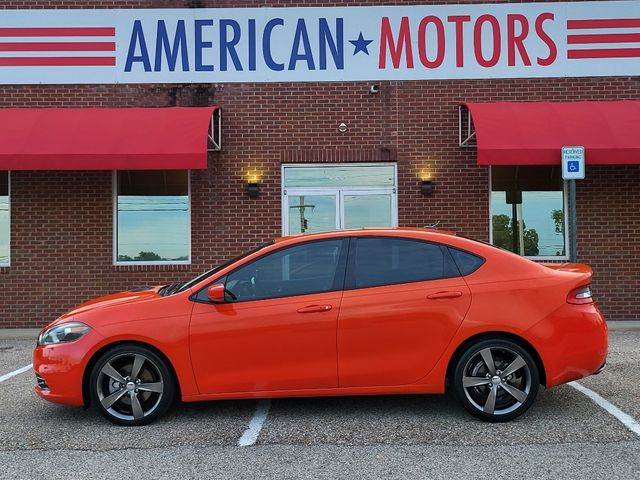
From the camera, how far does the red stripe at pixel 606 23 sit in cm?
988

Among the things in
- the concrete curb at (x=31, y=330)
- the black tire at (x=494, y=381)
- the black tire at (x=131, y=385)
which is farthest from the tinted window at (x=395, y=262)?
the concrete curb at (x=31, y=330)

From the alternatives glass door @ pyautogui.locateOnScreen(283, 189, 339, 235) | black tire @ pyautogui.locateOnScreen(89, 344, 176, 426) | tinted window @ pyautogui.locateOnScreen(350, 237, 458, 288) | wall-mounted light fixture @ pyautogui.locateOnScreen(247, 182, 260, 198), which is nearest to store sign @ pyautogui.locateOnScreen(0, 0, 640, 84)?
wall-mounted light fixture @ pyautogui.locateOnScreen(247, 182, 260, 198)

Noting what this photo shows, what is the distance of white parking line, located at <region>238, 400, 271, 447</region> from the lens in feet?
14.3

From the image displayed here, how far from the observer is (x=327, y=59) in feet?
32.6

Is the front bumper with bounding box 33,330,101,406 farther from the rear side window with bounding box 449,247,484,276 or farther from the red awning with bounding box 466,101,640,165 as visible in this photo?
the red awning with bounding box 466,101,640,165

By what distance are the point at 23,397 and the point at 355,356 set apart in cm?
345

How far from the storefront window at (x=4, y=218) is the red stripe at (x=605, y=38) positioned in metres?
10.1

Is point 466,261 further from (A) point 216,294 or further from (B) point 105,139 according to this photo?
(B) point 105,139

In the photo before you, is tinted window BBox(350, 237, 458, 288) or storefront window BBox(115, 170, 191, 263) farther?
storefront window BBox(115, 170, 191, 263)

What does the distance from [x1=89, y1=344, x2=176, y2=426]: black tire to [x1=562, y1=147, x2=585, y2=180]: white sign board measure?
6183 millimetres

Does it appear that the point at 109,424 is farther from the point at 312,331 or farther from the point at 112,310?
the point at 312,331

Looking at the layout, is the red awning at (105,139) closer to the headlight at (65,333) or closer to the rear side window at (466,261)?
the headlight at (65,333)

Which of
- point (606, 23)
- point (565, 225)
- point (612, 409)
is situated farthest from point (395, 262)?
point (606, 23)

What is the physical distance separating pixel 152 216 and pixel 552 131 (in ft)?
22.2
